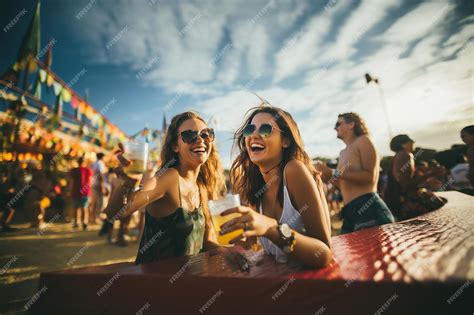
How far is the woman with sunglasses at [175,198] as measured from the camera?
175 centimetres

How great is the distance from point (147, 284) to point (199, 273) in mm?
276

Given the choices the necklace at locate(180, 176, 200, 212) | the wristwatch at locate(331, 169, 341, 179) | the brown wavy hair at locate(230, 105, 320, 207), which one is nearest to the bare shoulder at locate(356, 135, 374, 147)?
the wristwatch at locate(331, 169, 341, 179)

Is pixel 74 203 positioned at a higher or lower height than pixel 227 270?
higher

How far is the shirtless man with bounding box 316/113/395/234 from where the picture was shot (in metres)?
2.80

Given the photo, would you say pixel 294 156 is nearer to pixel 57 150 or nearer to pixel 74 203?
pixel 74 203

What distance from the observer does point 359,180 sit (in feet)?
9.58

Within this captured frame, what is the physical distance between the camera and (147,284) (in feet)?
3.64

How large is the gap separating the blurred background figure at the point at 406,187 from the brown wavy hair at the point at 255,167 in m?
2.96

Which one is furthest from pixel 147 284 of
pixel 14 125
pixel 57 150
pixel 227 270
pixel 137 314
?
pixel 57 150

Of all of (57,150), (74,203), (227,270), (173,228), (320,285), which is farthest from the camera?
(57,150)

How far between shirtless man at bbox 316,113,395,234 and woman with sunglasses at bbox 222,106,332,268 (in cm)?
146
